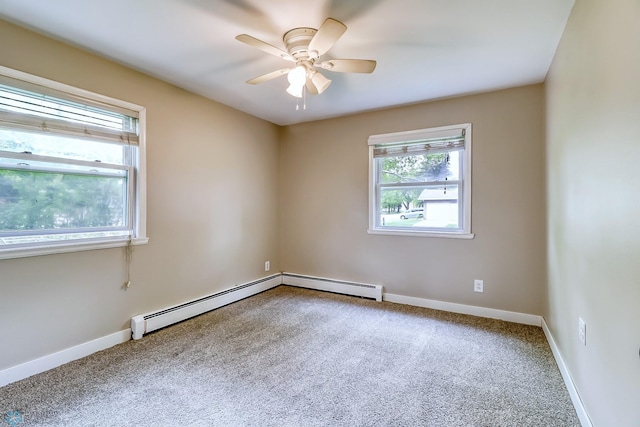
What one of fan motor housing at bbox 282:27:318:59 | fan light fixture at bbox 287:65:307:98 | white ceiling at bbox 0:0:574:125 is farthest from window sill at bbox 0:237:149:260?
fan motor housing at bbox 282:27:318:59

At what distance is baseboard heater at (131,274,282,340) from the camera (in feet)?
8.64

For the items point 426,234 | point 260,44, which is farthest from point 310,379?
point 260,44

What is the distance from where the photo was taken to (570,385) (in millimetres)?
1840

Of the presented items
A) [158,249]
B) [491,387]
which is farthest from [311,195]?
[491,387]

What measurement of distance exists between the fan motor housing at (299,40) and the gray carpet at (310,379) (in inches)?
90.8

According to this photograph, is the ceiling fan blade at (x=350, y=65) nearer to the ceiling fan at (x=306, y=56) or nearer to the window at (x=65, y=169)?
the ceiling fan at (x=306, y=56)

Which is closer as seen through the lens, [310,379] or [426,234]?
[310,379]

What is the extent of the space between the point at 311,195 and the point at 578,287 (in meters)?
3.09

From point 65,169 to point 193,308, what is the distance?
1.73 m

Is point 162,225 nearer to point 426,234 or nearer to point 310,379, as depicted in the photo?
point 310,379

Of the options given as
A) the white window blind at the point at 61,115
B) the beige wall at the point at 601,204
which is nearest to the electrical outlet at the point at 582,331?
the beige wall at the point at 601,204

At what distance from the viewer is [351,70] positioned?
7.13 feet

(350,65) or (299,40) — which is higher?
(299,40)

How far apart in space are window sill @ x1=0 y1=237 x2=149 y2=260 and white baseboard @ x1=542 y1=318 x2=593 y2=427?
3357 millimetres
